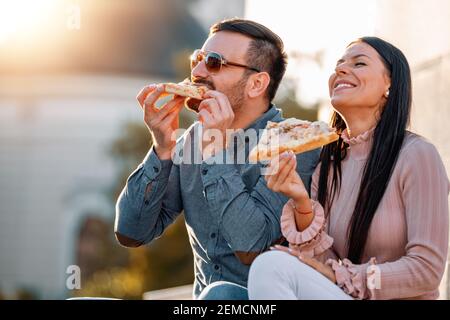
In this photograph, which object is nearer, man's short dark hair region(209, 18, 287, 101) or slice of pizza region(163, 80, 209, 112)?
slice of pizza region(163, 80, 209, 112)

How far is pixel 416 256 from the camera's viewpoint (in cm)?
327

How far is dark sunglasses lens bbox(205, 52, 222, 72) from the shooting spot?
163 inches

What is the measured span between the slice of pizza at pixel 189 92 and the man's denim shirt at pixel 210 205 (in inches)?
5.1

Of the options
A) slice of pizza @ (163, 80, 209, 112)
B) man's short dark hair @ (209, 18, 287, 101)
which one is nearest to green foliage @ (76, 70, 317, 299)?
man's short dark hair @ (209, 18, 287, 101)

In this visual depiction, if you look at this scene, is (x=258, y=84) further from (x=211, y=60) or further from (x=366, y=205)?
(x=366, y=205)

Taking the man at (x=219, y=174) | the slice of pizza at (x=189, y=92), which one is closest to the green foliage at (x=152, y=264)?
the man at (x=219, y=174)

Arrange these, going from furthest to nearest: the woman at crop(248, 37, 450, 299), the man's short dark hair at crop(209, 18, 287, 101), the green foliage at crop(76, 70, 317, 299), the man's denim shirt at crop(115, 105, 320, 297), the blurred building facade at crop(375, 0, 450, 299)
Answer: the green foliage at crop(76, 70, 317, 299) < the blurred building facade at crop(375, 0, 450, 299) < the man's short dark hair at crop(209, 18, 287, 101) < the man's denim shirt at crop(115, 105, 320, 297) < the woman at crop(248, 37, 450, 299)

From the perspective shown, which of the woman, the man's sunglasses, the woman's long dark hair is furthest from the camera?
the man's sunglasses

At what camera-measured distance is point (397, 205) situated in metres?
3.43

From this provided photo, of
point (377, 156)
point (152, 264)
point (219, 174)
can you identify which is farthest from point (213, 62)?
point (152, 264)

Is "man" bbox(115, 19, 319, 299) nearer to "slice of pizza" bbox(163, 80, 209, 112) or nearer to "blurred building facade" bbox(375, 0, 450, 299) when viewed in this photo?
"slice of pizza" bbox(163, 80, 209, 112)

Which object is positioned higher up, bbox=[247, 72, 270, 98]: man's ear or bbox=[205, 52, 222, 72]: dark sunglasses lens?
bbox=[205, 52, 222, 72]: dark sunglasses lens

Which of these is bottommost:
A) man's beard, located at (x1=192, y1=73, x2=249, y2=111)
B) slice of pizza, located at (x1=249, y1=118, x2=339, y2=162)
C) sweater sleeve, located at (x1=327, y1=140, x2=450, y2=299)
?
sweater sleeve, located at (x1=327, y1=140, x2=450, y2=299)
